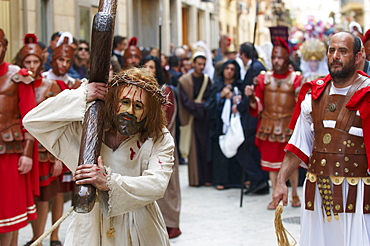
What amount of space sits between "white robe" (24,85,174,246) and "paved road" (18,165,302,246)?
310cm

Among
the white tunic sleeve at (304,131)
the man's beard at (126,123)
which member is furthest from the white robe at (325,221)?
the man's beard at (126,123)

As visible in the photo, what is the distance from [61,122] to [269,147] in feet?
16.5

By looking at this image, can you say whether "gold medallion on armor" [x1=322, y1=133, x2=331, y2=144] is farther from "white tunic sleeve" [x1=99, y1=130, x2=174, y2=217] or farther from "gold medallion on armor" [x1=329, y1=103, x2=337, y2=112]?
"white tunic sleeve" [x1=99, y1=130, x2=174, y2=217]

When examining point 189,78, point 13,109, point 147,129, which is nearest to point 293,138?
point 147,129

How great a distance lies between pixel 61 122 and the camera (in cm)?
351

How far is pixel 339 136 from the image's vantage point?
4.24 m

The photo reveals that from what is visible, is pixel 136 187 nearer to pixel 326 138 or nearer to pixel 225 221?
pixel 326 138

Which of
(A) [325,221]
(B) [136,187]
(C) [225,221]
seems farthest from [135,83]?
(C) [225,221]

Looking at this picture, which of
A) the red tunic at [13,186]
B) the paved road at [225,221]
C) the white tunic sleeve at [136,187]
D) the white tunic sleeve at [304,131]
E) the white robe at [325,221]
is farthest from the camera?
the paved road at [225,221]

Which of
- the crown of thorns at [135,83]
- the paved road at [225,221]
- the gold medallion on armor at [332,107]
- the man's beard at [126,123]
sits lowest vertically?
the paved road at [225,221]

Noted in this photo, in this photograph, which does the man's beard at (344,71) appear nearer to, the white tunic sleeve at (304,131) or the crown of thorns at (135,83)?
the white tunic sleeve at (304,131)

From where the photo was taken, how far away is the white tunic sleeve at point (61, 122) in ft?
11.3

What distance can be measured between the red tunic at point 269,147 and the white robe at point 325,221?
3.49 m

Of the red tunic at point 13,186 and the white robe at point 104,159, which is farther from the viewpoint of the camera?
the red tunic at point 13,186
